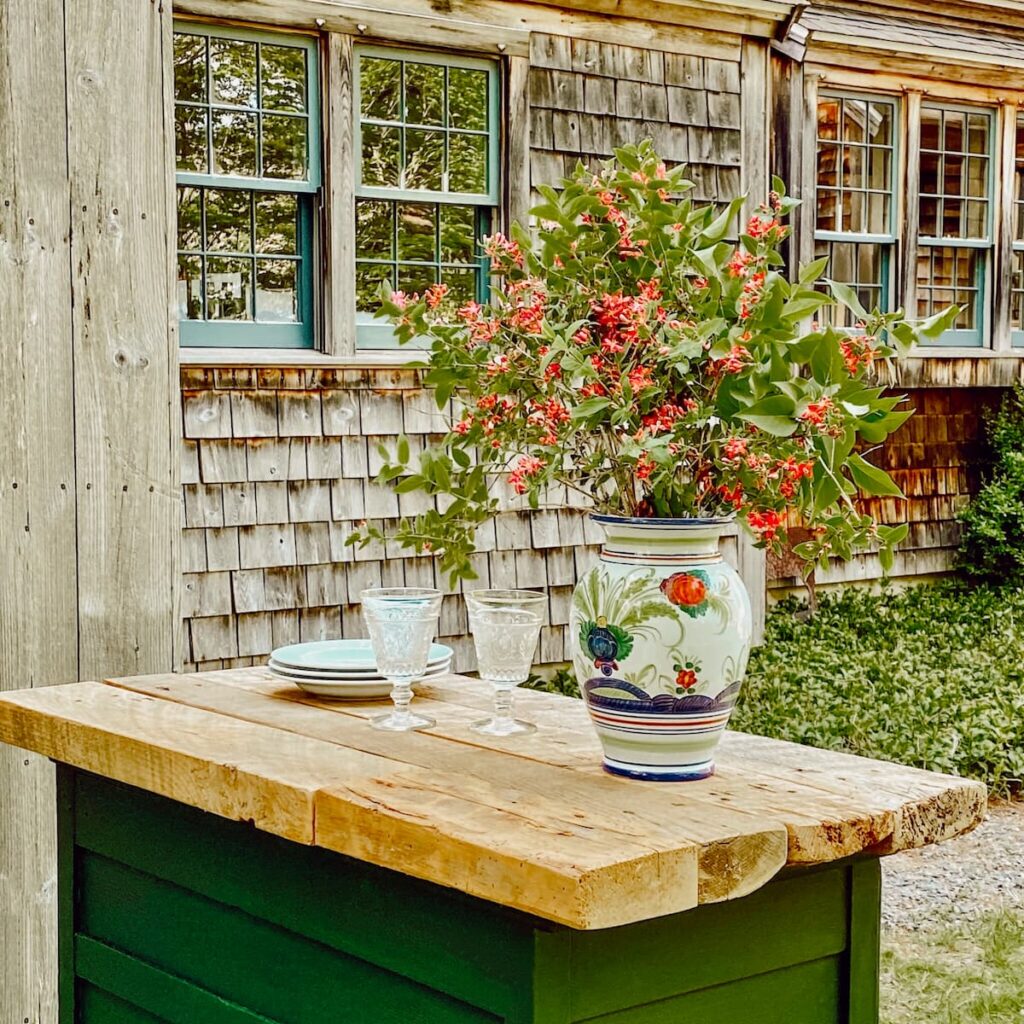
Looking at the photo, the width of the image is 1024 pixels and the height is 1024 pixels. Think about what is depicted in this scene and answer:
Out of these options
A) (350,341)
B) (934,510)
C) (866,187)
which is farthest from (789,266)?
(350,341)

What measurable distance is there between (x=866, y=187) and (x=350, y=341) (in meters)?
4.53

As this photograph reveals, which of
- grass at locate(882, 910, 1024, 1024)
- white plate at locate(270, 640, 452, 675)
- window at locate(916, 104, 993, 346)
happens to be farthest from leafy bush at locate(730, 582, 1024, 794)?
white plate at locate(270, 640, 452, 675)

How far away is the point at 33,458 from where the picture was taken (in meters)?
2.59

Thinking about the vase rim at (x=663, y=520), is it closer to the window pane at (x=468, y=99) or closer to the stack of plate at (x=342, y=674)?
the stack of plate at (x=342, y=674)

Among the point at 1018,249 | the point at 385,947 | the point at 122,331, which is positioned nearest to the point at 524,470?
the point at 385,947

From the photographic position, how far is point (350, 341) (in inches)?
250

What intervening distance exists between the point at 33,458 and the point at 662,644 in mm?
1317

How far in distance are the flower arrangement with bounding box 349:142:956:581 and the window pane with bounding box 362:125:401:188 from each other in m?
4.81

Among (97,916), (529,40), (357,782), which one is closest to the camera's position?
(357,782)

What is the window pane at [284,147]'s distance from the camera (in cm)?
629

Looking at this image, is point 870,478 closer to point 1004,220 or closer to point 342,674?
point 342,674

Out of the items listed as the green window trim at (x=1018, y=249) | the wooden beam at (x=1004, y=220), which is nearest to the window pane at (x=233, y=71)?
the wooden beam at (x=1004, y=220)

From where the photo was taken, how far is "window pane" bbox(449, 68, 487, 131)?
6770 mm

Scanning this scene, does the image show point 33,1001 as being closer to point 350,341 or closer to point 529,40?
point 350,341
